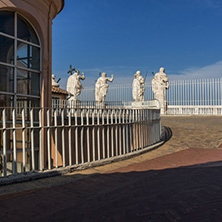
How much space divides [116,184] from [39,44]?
437 cm

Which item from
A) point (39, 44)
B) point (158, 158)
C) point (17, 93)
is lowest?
point (158, 158)

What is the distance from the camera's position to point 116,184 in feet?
15.2

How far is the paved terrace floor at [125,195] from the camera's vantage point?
3.24m

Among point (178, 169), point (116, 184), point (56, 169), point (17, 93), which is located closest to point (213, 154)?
point (178, 169)

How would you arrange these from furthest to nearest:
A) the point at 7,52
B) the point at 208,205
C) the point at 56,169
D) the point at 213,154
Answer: the point at 213,154 < the point at 7,52 < the point at 56,169 < the point at 208,205

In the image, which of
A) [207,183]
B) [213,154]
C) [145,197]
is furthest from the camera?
[213,154]

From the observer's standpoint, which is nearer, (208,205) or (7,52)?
(208,205)

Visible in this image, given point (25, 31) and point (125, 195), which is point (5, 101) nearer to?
point (25, 31)

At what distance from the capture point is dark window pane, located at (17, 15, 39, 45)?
611 cm

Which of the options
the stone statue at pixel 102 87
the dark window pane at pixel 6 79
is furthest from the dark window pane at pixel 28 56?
the stone statue at pixel 102 87

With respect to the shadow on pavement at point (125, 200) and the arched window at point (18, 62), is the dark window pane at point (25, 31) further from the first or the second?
the shadow on pavement at point (125, 200)

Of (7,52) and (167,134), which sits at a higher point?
(7,52)

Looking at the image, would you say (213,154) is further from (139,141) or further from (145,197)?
(145,197)

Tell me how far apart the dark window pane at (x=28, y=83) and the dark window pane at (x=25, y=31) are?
0.89m
